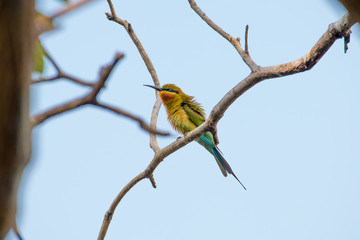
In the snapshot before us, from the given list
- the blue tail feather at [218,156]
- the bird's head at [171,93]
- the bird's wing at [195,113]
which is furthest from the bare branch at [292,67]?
the bird's head at [171,93]

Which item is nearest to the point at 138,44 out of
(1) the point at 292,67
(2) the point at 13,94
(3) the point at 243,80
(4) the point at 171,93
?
(4) the point at 171,93

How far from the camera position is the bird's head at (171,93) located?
13.9 ft

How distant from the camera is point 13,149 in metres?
0.43

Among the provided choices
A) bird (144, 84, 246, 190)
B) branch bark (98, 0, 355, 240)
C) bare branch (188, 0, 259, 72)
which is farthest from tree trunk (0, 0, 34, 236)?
bird (144, 84, 246, 190)

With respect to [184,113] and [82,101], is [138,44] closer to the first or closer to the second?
[184,113]

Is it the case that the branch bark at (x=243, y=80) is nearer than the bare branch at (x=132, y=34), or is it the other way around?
the branch bark at (x=243, y=80)

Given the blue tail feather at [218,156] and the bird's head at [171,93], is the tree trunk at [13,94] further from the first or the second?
the bird's head at [171,93]

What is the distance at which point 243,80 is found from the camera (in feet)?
6.93

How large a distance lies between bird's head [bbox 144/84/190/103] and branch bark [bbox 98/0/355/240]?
1207 millimetres

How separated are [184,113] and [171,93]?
269 millimetres

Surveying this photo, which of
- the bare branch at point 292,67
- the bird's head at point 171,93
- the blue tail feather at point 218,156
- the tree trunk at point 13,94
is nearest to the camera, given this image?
the tree trunk at point 13,94

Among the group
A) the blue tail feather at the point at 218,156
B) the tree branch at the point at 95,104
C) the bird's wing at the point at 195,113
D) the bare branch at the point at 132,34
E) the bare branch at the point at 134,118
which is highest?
the bare branch at the point at 132,34

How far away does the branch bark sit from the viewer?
1759 millimetres

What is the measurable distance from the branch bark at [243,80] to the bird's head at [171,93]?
121 cm
